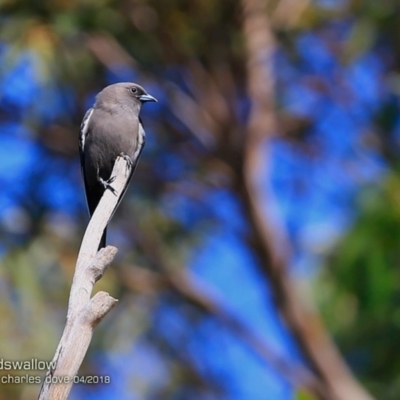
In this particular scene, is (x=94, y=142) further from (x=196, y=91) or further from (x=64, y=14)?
(x=196, y=91)

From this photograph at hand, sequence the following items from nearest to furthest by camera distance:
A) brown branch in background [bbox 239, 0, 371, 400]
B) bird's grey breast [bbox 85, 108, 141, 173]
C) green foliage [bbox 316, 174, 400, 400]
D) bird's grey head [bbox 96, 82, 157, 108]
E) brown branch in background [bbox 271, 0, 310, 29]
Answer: bird's grey breast [bbox 85, 108, 141, 173] → bird's grey head [bbox 96, 82, 157, 108] → green foliage [bbox 316, 174, 400, 400] → brown branch in background [bbox 239, 0, 371, 400] → brown branch in background [bbox 271, 0, 310, 29]

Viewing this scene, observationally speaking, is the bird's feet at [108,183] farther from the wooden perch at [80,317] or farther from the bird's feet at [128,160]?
the wooden perch at [80,317]

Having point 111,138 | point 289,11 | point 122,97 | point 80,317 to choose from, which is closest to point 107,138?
point 111,138

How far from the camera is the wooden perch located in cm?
308

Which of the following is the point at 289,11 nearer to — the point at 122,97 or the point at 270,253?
the point at 270,253

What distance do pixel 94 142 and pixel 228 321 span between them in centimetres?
487

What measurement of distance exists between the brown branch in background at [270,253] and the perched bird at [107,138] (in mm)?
4003

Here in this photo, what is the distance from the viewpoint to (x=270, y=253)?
32.2 feet

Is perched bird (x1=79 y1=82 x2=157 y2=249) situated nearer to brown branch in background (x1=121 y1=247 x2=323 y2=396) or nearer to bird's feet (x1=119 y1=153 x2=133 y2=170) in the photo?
bird's feet (x1=119 y1=153 x2=133 y2=170)

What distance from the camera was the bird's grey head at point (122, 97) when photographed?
5.80 meters

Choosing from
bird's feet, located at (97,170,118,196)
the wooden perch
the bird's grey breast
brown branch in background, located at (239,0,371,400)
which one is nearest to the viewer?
the wooden perch

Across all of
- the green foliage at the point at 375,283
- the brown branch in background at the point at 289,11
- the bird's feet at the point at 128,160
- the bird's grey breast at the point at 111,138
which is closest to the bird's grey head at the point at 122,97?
the bird's grey breast at the point at 111,138

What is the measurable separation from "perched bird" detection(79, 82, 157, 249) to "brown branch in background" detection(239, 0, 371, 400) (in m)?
4.00

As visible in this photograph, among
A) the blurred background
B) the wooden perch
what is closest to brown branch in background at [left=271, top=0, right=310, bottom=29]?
the blurred background
